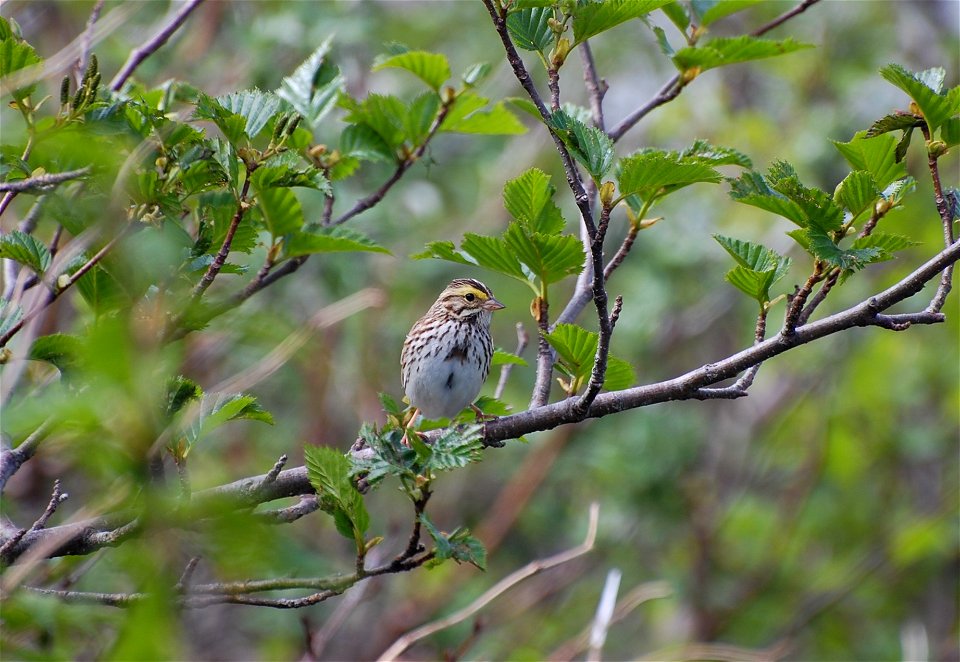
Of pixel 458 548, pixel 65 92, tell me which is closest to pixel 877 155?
pixel 458 548

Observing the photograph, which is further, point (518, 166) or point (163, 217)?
point (518, 166)

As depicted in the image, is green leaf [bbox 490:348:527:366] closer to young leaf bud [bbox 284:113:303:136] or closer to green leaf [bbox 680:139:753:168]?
green leaf [bbox 680:139:753:168]

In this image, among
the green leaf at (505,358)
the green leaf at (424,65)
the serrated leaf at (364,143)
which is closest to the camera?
the green leaf at (424,65)

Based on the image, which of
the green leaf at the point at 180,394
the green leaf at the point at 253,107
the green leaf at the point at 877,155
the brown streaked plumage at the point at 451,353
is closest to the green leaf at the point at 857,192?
the green leaf at the point at 877,155

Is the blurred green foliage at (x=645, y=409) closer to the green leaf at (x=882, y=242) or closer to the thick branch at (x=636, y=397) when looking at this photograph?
the thick branch at (x=636, y=397)

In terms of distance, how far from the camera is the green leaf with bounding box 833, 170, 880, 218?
2.57 meters

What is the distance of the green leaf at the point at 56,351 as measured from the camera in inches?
102

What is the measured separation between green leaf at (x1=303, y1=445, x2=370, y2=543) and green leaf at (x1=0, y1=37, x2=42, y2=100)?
3.60 feet

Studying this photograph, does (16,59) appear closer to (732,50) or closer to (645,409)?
(732,50)

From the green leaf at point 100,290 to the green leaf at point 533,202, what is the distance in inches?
41.6

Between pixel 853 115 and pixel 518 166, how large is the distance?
8.27 feet

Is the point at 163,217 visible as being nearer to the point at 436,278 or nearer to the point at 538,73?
the point at 436,278

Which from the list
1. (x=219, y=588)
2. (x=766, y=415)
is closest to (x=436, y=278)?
(x=766, y=415)

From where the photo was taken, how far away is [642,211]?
9.81ft
